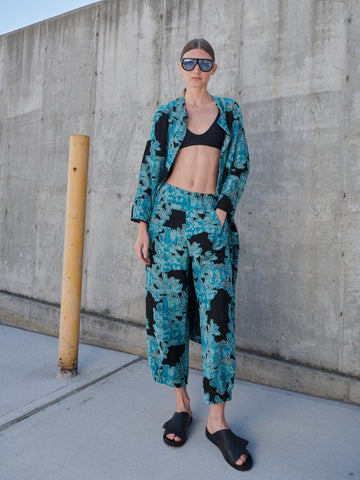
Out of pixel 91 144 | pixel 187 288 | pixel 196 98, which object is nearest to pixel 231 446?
pixel 187 288

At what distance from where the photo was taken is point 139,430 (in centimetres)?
193

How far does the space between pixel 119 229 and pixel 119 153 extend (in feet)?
1.97

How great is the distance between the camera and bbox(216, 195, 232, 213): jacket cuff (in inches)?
73.1

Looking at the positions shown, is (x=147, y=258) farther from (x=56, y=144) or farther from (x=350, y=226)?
(x=56, y=144)

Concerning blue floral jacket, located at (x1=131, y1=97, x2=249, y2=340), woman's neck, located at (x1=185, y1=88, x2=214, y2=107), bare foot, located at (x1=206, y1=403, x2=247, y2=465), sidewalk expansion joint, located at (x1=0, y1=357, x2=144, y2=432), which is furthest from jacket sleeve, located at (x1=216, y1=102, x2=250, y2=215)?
sidewalk expansion joint, located at (x1=0, y1=357, x2=144, y2=432)

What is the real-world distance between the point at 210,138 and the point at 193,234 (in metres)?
0.47

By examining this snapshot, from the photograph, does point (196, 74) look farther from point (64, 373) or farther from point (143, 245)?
point (64, 373)

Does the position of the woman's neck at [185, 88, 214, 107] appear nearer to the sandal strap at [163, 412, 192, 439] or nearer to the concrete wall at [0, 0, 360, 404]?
the concrete wall at [0, 0, 360, 404]

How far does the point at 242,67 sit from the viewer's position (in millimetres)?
2652

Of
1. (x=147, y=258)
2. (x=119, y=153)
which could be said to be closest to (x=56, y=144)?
(x=119, y=153)

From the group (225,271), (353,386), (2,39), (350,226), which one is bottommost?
(353,386)

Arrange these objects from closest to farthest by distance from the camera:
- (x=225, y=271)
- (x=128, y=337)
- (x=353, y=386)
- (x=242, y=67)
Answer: (x=225, y=271), (x=353, y=386), (x=242, y=67), (x=128, y=337)

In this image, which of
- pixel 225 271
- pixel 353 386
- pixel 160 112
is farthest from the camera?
pixel 353 386

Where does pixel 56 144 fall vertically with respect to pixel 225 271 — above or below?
above
